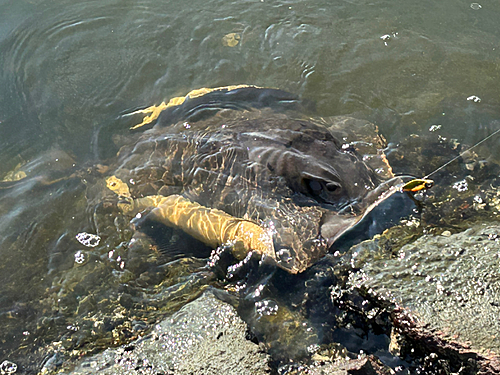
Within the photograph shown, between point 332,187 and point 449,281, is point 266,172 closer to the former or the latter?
point 332,187

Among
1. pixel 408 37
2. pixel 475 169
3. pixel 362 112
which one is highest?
pixel 408 37

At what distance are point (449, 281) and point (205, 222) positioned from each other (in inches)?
93.4

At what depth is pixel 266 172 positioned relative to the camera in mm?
4441

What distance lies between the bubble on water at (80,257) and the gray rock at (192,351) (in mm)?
1280

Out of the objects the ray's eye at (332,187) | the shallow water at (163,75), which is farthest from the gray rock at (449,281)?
the shallow water at (163,75)

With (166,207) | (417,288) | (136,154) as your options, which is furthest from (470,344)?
(136,154)

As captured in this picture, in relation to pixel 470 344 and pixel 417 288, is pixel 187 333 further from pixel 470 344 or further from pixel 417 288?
pixel 470 344

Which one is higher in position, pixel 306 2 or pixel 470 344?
pixel 306 2

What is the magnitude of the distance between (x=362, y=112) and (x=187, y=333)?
3.63 metres

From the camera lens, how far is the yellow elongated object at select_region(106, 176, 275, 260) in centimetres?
426

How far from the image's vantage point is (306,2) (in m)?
6.93

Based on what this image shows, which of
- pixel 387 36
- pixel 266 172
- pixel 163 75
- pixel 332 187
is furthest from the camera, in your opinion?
pixel 387 36

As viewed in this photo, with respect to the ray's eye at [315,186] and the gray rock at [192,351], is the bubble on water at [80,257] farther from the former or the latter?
the ray's eye at [315,186]

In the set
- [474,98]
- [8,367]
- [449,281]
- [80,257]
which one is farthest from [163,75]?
[449,281]
